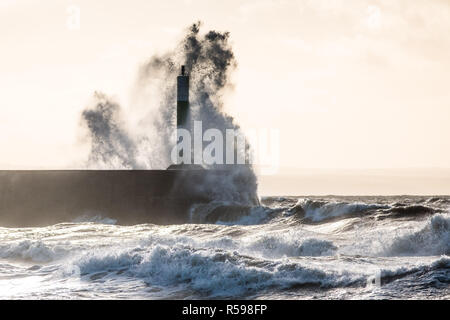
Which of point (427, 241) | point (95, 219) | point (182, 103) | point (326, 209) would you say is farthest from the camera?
point (182, 103)

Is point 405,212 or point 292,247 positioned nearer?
point 292,247

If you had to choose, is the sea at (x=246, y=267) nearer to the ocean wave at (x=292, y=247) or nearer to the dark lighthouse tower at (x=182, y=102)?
the ocean wave at (x=292, y=247)

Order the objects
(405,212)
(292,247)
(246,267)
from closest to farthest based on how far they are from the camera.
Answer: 1. (246,267)
2. (292,247)
3. (405,212)

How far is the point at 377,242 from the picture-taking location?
12.4 metres

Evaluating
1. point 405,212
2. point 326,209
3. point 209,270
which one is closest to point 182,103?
point 326,209

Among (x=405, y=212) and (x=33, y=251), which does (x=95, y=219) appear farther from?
(x=405, y=212)

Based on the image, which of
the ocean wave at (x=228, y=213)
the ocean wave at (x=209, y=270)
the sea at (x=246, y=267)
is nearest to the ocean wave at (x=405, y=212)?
the sea at (x=246, y=267)

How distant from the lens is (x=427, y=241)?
12477mm

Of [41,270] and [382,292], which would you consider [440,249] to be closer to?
[382,292]

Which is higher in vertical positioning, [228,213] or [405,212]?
[405,212]

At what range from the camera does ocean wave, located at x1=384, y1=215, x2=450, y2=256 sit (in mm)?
11961

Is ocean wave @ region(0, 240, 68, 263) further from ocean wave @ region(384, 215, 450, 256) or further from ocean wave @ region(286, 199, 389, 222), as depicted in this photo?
ocean wave @ region(286, 199, 389, 222)
